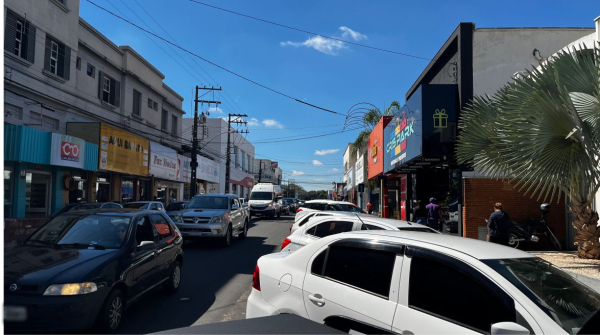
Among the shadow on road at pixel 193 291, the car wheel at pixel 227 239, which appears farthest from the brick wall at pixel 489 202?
the car wheel at pixel 227 239

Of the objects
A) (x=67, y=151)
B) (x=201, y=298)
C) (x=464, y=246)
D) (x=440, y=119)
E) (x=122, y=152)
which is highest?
(x=440, y=119)

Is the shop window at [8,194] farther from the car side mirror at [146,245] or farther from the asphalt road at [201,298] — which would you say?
the car side mirror at [146,245]

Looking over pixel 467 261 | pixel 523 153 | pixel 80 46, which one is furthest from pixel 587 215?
pixel 80 46

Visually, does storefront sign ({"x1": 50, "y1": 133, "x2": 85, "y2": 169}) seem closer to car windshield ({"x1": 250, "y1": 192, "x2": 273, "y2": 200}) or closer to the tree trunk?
car windshield ({"x1": 250, "y1": 192, "x2": 273, "y2": 200})

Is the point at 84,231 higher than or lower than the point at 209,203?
lower

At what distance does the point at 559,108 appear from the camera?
7.13m

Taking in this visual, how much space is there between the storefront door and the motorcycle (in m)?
18.6

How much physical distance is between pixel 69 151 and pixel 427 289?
1917 cm

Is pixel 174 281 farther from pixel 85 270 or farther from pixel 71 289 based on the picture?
pixel 71 289

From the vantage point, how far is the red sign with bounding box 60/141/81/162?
18266mm

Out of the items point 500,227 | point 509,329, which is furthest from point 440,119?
point 509,329

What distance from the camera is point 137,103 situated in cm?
3030

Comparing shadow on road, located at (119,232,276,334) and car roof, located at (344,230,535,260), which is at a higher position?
car roof, located at (344,230,535,260)

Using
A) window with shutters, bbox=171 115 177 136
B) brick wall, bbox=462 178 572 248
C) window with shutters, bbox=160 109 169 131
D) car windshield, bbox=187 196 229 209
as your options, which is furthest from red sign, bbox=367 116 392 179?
window with shutters, bbox=171 115 177 136
